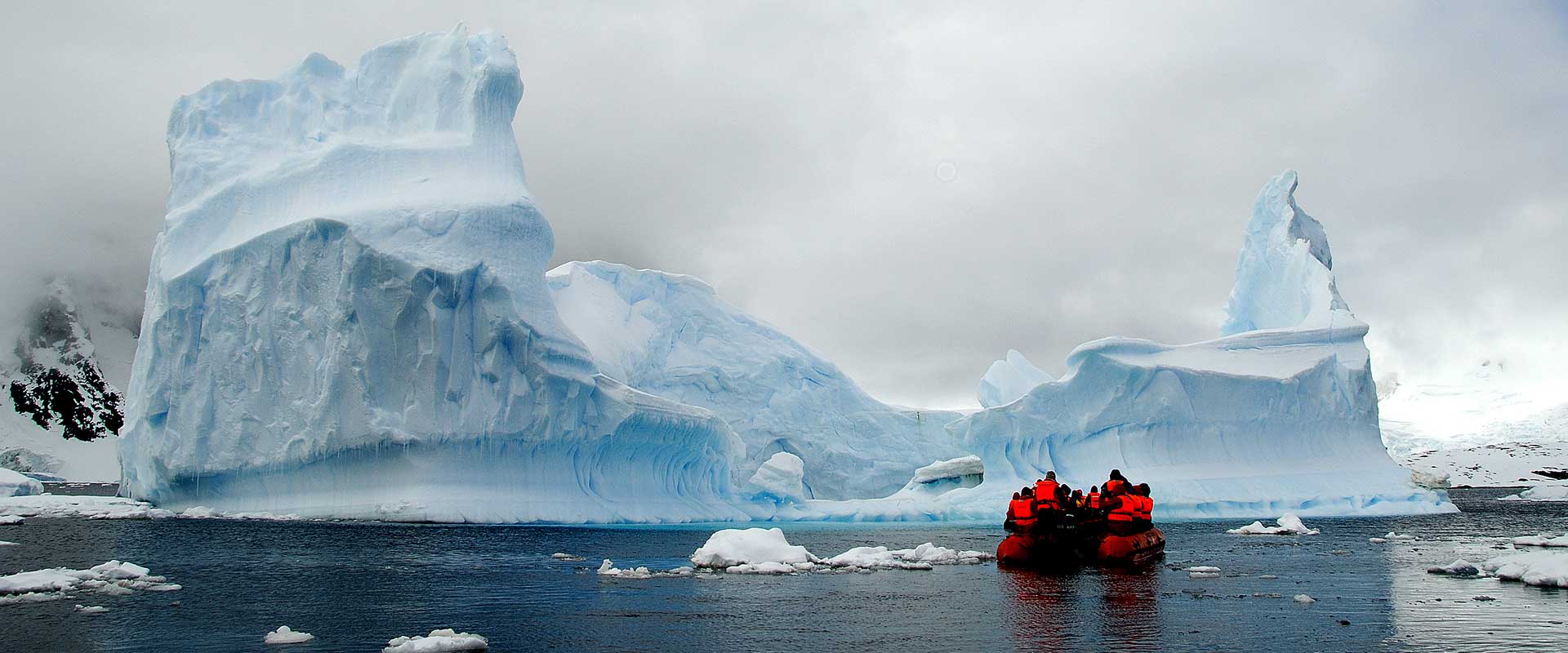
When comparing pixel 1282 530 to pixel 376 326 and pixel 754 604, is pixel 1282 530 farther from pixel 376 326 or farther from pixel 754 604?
pixel 376 326

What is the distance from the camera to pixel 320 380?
2292 centimetres

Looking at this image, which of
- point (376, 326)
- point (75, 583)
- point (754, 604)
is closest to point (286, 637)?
point (754, 604)

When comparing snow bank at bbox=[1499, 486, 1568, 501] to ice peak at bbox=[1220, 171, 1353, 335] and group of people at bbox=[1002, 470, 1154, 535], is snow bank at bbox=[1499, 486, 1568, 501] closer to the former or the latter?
ice peak at bbox=[1220, 171, 1353, 335]

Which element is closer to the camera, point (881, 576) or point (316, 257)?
point (881, 576)

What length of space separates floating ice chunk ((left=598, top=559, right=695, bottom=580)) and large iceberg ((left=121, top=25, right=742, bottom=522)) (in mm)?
9135

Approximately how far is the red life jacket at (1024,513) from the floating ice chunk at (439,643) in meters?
8.51

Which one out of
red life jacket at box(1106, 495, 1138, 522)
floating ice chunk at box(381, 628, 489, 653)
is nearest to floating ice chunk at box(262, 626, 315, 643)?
floating ice chunk at box(381, 628, 489, 653)

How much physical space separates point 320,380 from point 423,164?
16.8ft

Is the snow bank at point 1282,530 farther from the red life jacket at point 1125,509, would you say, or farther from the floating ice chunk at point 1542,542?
the red life jacket at point 1125,509

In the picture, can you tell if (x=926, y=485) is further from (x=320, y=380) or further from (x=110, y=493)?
(x=110, y=493)

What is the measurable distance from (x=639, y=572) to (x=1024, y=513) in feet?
16.7

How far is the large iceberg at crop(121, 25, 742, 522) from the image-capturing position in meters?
22.5

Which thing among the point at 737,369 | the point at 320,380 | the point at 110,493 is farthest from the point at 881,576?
the point at 110,493

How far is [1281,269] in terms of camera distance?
31.8m
